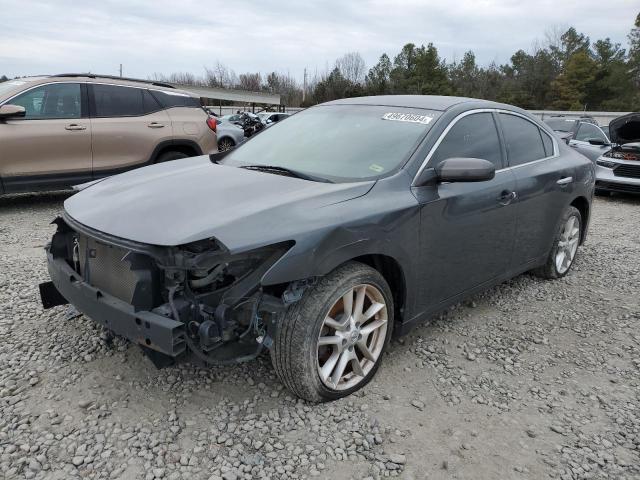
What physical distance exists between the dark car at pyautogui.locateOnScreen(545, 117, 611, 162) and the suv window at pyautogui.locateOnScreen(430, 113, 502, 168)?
8707 millimetres

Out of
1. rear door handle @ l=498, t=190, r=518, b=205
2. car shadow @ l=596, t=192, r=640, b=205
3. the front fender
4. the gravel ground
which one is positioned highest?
rear door handle @ l=498, t=190, r=518, b=205

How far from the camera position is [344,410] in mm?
2674

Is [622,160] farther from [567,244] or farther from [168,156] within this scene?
[168,156]

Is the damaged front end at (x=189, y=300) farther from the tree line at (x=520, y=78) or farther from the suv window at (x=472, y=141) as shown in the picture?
the tree line at (x=520, y=78)

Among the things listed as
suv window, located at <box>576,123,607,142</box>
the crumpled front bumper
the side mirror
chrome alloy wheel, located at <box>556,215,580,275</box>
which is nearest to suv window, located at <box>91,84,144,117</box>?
the side mirror

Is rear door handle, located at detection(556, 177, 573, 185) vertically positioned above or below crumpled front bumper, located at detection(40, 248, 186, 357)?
above

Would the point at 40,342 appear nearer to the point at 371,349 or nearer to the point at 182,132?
the point at 371,349

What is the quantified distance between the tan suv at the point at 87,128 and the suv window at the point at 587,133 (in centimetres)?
945

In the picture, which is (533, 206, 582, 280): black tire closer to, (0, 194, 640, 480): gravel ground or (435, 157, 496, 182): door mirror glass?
(0, 194, 640, 480): gravel ground

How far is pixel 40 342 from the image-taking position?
10.5 ft

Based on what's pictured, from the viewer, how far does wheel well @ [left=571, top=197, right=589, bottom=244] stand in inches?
191

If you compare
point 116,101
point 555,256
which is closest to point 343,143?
point 555,256

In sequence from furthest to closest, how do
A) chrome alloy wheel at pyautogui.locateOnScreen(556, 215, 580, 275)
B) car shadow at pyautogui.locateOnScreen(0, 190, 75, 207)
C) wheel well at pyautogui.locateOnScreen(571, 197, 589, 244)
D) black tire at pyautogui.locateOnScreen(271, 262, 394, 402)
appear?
car shadow at pyautogui.locateOnScreen(0, 190, 75, 207), wheel well at pyautogui.locateOnScreen(571, 197, 589, 244), chrome alloy wheel at pyautogui.locateOnScreen(556, 215, 580, 275), black tire at pyautogui.locateOnScreen(271, 262, 394, 402)

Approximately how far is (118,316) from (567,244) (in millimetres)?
4149
